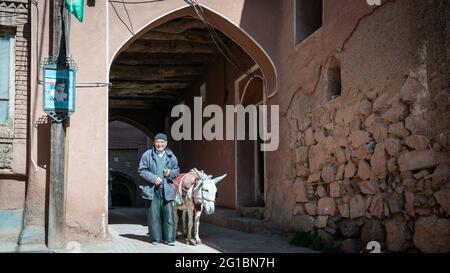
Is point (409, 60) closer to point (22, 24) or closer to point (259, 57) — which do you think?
point (259, 57)

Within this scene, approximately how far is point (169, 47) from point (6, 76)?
211 inches

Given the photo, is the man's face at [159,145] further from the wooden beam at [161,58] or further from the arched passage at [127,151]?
the arched passage at [127,151]

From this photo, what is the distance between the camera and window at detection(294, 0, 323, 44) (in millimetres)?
9375

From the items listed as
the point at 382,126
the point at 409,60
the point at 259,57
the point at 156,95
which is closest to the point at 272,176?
the point at 259,57

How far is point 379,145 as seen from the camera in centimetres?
672

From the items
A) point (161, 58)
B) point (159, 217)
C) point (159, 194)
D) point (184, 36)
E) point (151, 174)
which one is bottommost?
point (159, 217)

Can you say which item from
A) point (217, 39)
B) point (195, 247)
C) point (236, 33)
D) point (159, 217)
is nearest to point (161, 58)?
point (217, 39)

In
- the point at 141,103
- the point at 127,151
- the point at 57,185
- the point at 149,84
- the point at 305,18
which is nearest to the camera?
the point at 57,185

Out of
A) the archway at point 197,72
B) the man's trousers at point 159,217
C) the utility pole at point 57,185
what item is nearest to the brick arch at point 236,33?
the archway at point 197,72

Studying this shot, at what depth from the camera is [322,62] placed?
835 centimetres

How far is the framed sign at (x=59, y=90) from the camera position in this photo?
7.93 meters

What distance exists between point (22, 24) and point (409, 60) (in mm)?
5628

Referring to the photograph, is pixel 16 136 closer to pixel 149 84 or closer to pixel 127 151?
pixel 149 84

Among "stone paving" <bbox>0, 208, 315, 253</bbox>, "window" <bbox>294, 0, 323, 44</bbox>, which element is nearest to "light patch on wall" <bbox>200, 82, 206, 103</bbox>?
"stone paving" <bbox>0, 208, 315, 253</bbox>
